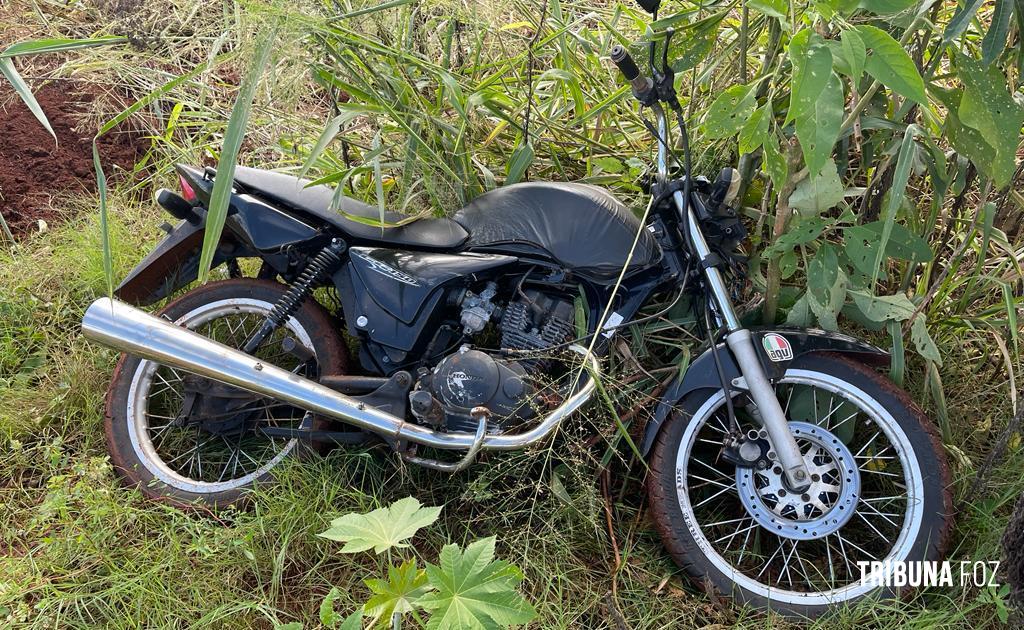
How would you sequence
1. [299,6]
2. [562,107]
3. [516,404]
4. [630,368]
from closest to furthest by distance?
[299,6], [516,404], [630,368], [562,107]

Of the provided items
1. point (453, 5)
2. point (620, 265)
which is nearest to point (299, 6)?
point (453, 5)

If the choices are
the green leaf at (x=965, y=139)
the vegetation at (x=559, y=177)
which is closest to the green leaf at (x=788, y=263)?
the vegetation at (x=559, y=177)

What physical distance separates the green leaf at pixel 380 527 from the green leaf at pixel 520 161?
118 cm

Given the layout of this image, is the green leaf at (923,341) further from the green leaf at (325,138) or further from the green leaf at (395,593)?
the green leaf at (325,138)

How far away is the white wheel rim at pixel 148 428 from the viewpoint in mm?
2631

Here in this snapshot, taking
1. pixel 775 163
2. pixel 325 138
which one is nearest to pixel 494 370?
pixel 325 138

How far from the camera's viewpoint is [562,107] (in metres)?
3.03

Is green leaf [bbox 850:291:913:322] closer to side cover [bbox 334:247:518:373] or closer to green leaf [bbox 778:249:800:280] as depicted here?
green leaf [bbox 778:249:800:280]

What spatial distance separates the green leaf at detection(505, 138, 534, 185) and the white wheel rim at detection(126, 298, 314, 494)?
843 millimetres

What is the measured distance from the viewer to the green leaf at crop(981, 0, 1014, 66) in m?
1.90

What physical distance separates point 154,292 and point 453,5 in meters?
1.36

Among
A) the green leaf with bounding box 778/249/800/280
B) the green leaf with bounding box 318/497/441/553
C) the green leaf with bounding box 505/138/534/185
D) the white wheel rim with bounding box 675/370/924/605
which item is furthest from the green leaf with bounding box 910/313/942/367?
the green leaf with bounding box 318/497/441/553

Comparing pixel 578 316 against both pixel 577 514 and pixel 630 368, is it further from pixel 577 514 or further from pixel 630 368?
pixel 577 514

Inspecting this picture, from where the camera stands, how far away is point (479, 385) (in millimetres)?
2383
